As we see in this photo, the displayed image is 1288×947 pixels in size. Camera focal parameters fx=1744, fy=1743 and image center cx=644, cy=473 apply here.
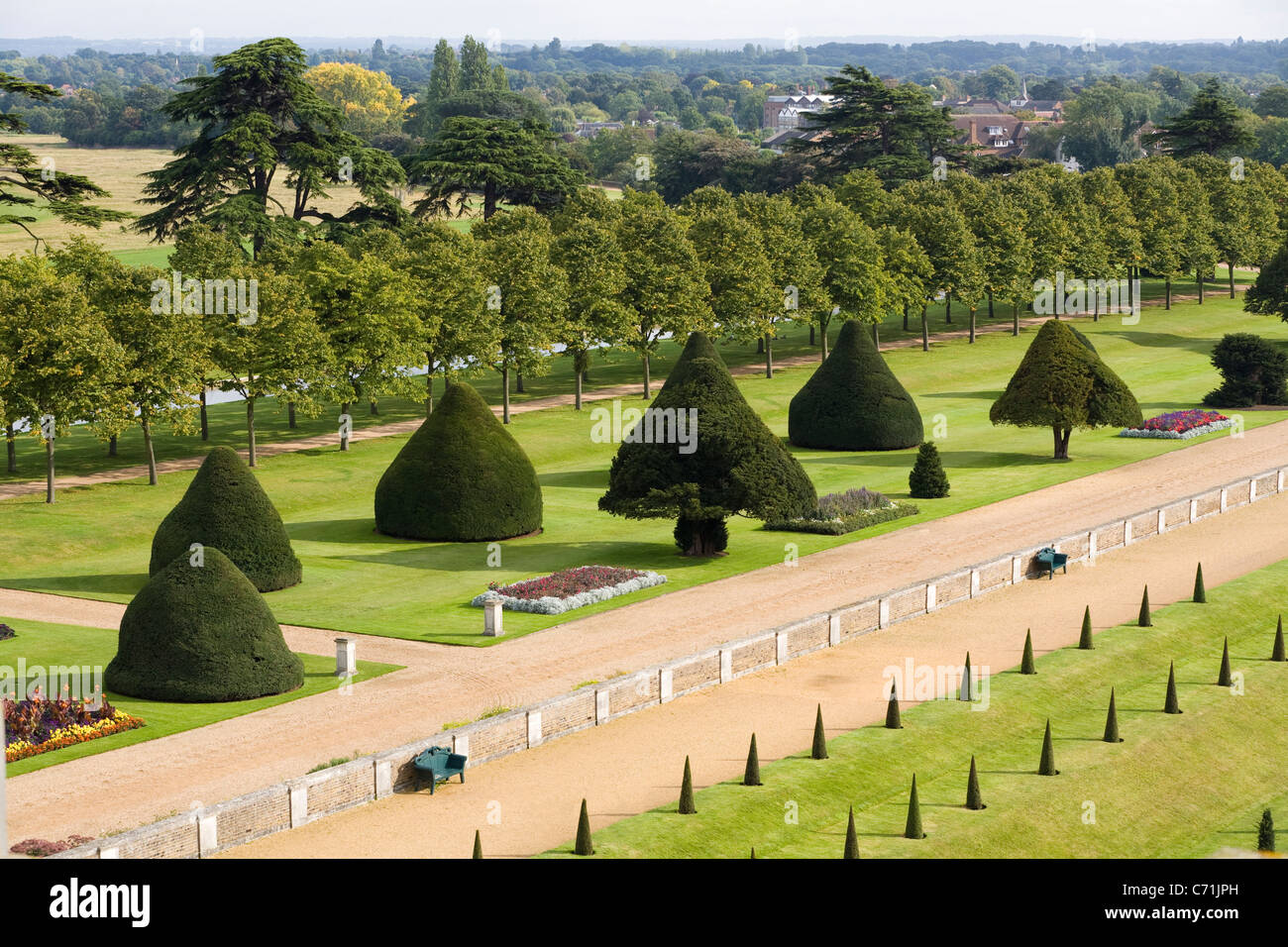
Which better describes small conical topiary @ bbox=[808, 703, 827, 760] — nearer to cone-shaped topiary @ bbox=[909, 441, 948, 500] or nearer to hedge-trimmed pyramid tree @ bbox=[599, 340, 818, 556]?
hedge-trimmed pyramid tree @ bbox=[599, 340, 818, 556]

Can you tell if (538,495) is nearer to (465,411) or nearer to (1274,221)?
(465,411)

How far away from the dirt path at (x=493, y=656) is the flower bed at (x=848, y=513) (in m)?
1.62

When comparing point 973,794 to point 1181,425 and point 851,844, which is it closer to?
point 851,844

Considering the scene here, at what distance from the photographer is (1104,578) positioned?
5503 cm

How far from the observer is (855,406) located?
78.1 m

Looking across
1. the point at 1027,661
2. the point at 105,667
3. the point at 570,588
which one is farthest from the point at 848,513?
the point at 105,667

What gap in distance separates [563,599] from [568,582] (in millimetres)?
1405

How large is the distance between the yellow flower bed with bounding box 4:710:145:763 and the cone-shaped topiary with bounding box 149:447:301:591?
38.3 ft

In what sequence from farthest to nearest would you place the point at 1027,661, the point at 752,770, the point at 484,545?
the point at 484,545
the point at 1027,661
the point at 752,770

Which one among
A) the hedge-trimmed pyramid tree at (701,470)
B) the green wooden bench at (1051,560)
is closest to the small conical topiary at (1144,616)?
the green wooden bench at (1051,560)

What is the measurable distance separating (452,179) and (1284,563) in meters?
84.6

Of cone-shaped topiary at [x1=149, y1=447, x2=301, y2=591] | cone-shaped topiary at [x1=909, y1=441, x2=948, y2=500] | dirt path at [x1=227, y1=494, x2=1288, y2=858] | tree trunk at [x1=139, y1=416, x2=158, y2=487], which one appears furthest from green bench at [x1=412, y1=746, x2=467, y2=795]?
tree trunk at [x1=139, y1=416, x2=158, y2=487]

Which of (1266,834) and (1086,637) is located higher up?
(1086,637)

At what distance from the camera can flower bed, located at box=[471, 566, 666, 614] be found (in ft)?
164
